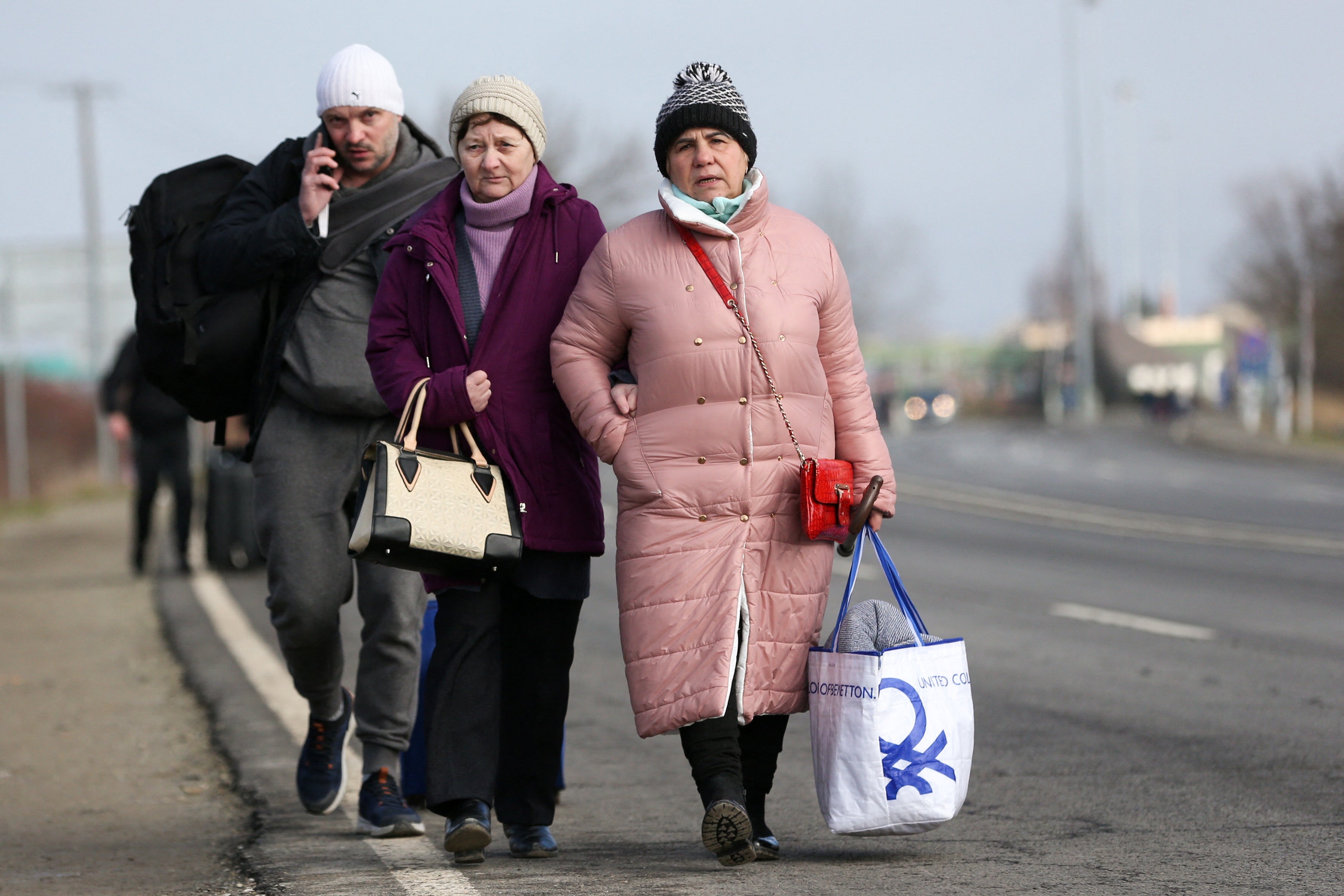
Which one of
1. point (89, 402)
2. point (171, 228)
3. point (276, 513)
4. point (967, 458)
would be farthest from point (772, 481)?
point (89, 402)

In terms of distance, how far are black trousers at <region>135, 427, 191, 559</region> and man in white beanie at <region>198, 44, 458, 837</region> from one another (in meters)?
8.52

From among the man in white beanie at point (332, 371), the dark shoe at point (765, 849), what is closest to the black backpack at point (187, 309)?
the man in white beanie at point (332, 371)

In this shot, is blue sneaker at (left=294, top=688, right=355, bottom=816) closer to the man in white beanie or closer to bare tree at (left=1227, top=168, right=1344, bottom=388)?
the man in white beanie

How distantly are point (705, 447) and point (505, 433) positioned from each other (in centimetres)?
51

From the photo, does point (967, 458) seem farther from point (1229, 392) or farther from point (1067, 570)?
point (1229, 392)

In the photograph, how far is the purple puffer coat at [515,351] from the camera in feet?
15.0

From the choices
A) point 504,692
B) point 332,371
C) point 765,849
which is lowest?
point 765,849

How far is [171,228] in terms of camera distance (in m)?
5.20

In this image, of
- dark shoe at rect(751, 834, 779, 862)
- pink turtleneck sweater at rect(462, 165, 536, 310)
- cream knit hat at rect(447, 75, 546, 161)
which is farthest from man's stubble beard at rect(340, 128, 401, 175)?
dark shoe at rect(751, 834, 779, 862)

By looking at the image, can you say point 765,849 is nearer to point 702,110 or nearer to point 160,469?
point 702,110

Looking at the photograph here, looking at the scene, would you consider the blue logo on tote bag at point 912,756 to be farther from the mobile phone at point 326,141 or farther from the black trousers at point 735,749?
the mobile phone at point 326,141

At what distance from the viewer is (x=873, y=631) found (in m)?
4.46

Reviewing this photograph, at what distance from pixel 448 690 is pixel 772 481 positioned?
3.13 feet

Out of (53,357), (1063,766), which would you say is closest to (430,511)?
(1063,766)
